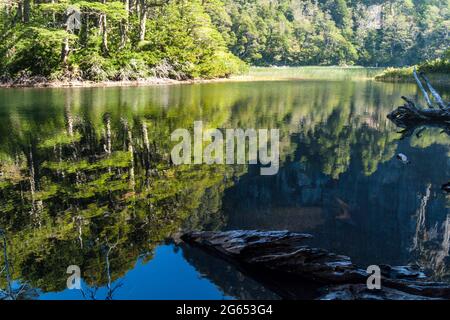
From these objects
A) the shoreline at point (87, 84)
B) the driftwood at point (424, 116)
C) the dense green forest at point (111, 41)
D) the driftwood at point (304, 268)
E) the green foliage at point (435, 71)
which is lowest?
the driftwood at point (304, 268)

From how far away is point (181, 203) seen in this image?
Answer: 9.20m

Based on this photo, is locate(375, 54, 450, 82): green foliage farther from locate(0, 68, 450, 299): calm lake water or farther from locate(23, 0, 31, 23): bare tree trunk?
locate(23, 0, 31, 23): bare tree trunk

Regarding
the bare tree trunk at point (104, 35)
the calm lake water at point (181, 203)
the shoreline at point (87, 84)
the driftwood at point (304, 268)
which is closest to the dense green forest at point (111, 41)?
the bare tree trunk at point (104, 35)

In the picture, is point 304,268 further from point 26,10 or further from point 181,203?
point 26,10

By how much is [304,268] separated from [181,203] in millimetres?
3654

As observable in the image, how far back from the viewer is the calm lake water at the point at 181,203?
620 centimetres

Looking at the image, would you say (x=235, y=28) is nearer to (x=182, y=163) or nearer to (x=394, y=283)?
(x=182, y=163)

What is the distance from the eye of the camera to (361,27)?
142 meters

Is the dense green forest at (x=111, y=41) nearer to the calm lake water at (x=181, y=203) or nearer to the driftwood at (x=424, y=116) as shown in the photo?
the calm lake water at (x=181, y=203)

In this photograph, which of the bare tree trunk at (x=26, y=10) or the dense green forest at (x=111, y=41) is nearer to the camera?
the dense green forest at (x=111, y=41)

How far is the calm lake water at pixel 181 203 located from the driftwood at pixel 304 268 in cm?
27

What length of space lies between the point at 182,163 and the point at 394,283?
7.52 meters

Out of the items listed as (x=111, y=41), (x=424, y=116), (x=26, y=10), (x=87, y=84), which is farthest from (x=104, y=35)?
(x=424, y=116)
